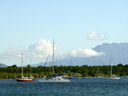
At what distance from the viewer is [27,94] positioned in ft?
317

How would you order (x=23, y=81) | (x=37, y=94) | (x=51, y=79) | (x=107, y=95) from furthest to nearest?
1. (x=23, y=81)
2. (x=51, y=79)
3. (x=37, y=94)
4. (x=107, y=95)

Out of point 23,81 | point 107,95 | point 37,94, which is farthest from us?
point 23,81

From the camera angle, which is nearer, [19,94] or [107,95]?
[107,95]

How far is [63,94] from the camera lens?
313 ft

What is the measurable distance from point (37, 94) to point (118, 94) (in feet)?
62.7

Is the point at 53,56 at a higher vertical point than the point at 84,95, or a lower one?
higher

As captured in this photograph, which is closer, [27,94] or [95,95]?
[95,95]

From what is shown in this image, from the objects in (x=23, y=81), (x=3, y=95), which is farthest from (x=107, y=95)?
(x=23, y=81)

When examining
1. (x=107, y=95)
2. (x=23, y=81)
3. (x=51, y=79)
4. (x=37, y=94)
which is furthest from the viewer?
(x=23, y=81)

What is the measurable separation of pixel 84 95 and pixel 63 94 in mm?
6231

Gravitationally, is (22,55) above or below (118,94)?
above

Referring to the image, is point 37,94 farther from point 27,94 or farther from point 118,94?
point 118,94

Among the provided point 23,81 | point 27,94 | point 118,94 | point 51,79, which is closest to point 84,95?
point 118,94

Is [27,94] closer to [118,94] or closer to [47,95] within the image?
[47,95]
